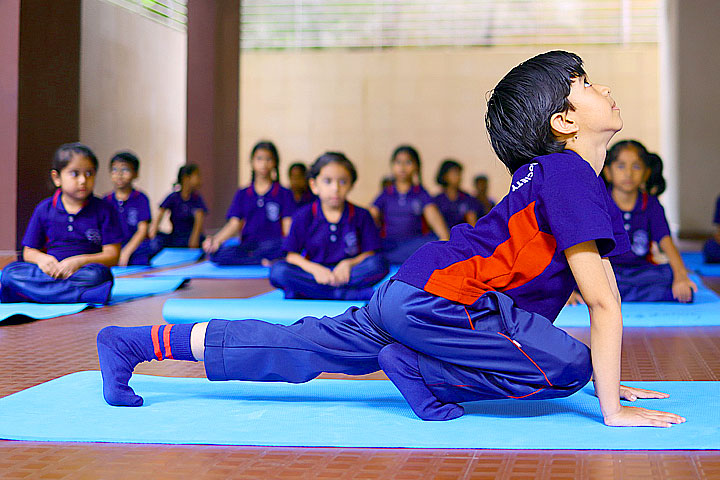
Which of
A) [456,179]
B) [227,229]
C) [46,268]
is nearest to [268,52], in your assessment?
[456,179]

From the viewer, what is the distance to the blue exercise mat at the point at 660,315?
274 cm

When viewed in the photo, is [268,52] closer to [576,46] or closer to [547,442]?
[576,46]

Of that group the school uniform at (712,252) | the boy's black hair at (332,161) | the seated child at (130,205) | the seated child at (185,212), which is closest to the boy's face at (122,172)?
the seated child at (130,205)

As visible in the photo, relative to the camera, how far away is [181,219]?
6203 mm

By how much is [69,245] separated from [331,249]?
1134mm

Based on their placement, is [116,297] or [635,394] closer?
[635,394]

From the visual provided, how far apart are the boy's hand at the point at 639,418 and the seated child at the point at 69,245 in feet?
7.65

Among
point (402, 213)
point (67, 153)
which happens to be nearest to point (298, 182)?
point (402, 213)

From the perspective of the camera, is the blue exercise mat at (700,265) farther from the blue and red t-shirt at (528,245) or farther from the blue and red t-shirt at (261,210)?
the blue and red t-shirt at (528,245)

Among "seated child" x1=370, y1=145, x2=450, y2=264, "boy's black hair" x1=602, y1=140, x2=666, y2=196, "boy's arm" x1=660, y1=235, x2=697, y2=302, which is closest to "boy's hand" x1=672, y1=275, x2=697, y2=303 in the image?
"boy's arm" x1=660, y1=235, x2=697, y2=302

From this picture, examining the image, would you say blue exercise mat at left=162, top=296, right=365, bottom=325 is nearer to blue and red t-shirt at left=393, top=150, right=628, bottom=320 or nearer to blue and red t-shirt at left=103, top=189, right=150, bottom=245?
blue and red t-shirt at left=393, top=150, right=628, bottom=320

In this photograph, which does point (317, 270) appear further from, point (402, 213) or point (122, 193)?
point (122, 193)

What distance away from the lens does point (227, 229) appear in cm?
467

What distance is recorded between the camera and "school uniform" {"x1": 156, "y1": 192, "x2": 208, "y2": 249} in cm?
615
